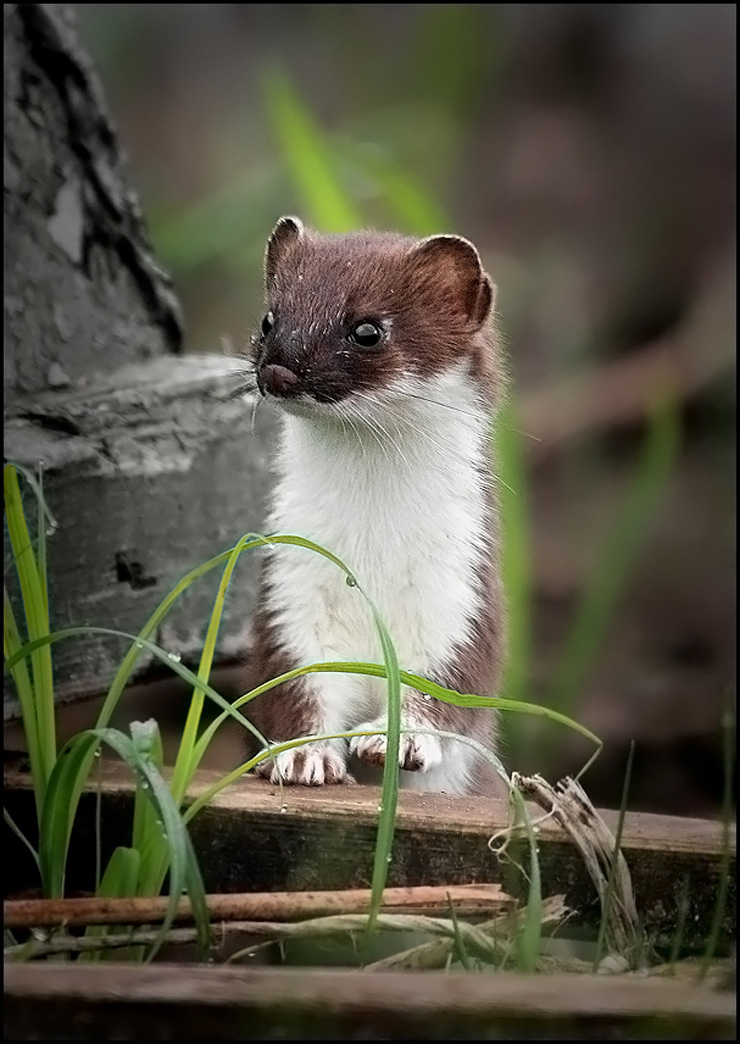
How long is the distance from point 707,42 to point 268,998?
3898 mm

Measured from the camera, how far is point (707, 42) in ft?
14.0

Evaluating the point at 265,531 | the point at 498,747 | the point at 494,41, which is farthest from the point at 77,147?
the point at 494,41

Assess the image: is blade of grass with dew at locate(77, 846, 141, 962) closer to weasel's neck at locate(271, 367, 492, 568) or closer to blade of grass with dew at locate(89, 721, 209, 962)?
blade of grass with dew at locate(89, 721, 209, 962)

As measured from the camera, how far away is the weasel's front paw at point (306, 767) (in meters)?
1.32

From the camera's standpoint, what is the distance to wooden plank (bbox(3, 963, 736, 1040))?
2.64 ft

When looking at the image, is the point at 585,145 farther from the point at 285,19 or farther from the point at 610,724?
the point at 610,724

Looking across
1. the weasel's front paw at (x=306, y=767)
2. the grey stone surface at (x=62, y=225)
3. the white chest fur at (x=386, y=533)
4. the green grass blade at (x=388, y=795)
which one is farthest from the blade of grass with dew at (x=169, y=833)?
the grey stone surface at (x=62, y=225)

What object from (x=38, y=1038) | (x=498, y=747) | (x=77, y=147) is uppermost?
(x=77, y=147)

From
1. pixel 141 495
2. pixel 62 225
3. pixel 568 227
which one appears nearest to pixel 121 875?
pixel 141 495

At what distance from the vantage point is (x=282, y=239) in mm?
1396

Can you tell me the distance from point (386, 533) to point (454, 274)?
9.4 inches

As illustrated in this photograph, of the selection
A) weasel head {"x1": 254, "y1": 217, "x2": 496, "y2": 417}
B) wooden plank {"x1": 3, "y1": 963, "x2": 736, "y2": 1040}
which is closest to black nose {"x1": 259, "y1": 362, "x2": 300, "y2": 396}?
weasel head {"x1": 254, "y1": 217, "x2": 496, "y2": 417}

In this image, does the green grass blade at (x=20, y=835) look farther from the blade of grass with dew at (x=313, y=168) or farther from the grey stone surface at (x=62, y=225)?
the blade of grass with dew at (x=313, y=168)

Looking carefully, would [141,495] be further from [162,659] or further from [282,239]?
[162,659]
